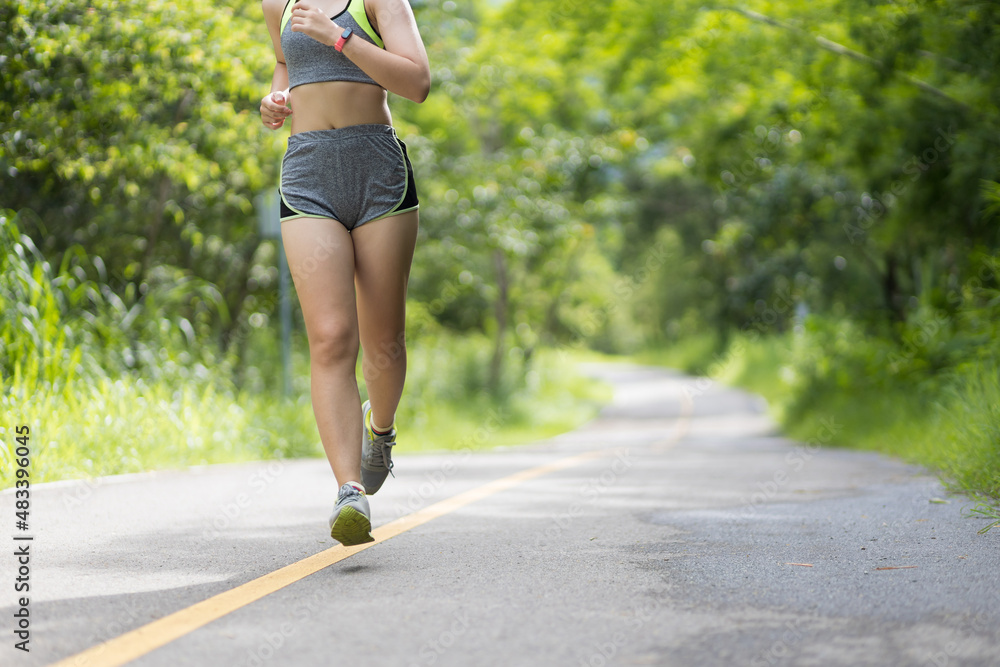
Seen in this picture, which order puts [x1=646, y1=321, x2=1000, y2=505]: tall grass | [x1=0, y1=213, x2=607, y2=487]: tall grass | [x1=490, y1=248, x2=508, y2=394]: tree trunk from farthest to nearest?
[x1=490, y1=248, x2=508, y2=394]: tree trunk < [x1=0, y1=213, x2=607, y2=487]: tall grass < [x1=646, y1=321, x2=1000, y2=505]: tall grass

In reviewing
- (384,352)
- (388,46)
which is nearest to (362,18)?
(388,46)

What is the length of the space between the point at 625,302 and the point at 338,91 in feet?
185

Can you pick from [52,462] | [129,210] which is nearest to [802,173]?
[129,210]

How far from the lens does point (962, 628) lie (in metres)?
2.67

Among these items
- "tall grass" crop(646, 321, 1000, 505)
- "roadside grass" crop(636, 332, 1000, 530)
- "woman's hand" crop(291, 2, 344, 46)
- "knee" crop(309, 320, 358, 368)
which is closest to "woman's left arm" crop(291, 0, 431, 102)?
"woman's hand" crop(291, 2, 344, 46)

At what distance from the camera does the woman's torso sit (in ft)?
12.4

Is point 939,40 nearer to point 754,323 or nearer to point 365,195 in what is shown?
point 365,195

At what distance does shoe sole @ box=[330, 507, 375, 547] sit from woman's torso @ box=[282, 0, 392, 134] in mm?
1392

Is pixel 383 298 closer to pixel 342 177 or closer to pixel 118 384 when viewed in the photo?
pixel 342 177

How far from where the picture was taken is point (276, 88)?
13.3 feet

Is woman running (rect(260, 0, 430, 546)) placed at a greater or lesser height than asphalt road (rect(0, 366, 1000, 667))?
greater

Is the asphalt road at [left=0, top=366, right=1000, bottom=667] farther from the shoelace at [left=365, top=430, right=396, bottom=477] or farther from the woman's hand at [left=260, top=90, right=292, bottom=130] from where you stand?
the woman's hand at [left=260, top=90, right=292, bottom=130]

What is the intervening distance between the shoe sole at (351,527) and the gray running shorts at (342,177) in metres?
1.05

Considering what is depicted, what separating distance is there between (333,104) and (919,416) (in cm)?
865
